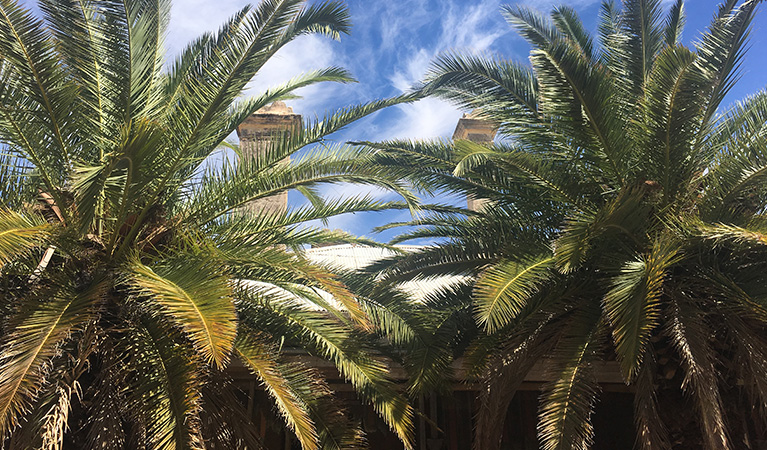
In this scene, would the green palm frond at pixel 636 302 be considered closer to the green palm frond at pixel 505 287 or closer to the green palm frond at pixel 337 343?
the green palm frond at pixel 505 287

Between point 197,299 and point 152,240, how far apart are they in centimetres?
150

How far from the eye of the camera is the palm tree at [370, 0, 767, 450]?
216 inches

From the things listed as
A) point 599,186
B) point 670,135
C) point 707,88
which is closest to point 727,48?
point 707,88

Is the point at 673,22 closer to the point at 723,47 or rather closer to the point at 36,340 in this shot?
the point at 723,47

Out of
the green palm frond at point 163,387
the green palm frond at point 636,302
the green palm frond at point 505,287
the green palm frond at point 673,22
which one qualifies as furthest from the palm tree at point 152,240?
the green palm frond at point 673,22

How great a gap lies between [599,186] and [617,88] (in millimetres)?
1210

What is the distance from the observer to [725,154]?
19.2 feet

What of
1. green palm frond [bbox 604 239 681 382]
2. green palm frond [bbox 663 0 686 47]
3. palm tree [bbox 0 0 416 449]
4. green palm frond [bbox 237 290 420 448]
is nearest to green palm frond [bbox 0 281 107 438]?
palm tree [bbox 0 0 416 449]

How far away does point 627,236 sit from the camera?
6.12 m

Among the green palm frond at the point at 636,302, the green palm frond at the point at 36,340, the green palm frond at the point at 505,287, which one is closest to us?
the green palm frond at the point at 36,340

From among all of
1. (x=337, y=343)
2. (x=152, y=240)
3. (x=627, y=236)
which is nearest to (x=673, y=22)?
(x=627, y=236)

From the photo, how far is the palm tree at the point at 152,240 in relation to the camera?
473 centimetres

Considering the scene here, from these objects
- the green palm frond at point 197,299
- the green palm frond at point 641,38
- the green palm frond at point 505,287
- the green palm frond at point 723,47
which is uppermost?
the green palm frond at point 641,38

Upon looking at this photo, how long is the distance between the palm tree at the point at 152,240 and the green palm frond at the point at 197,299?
2cm
